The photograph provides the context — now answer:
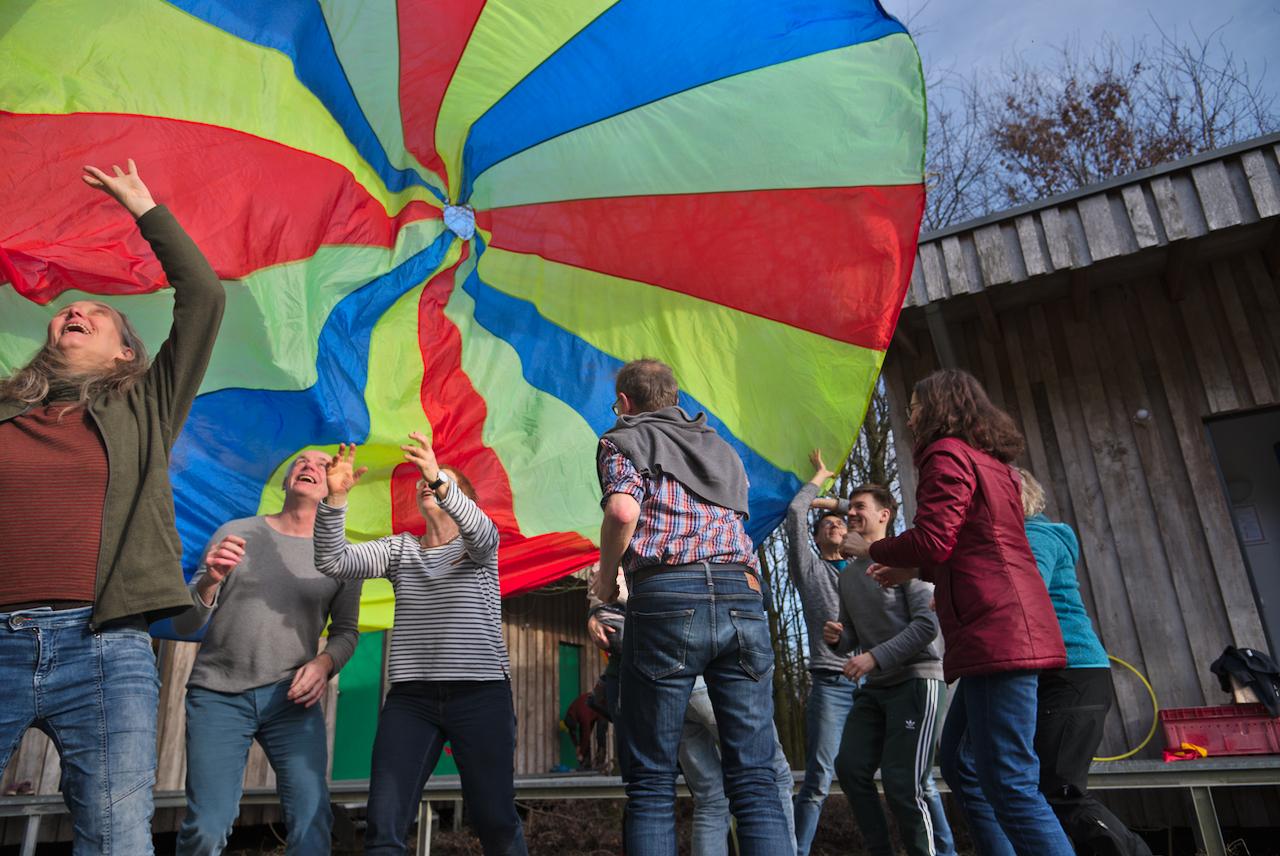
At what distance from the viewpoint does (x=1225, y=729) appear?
4227mm

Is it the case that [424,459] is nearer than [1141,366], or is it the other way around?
[424,459]

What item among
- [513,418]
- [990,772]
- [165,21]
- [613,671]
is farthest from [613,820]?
[165,21]

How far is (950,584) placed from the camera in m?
2.37

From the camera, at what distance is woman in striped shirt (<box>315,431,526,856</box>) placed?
2.46 metres

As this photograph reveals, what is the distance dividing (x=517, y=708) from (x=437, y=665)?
24.4ft

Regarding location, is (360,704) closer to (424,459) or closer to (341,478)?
(341,478)

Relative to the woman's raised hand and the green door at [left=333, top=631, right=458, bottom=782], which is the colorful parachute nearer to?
the woman's raised hand

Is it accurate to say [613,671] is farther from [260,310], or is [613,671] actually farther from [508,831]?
[260,310]

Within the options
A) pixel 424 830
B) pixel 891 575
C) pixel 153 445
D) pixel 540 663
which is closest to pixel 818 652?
pixel 891 575

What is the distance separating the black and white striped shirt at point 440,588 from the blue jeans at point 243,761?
38cm

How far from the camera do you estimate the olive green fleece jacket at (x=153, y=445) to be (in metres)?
1.78

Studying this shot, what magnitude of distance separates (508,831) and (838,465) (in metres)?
1.73

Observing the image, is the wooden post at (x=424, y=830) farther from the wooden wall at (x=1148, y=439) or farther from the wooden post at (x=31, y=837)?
the wooden wall at (x=1148, y=439)

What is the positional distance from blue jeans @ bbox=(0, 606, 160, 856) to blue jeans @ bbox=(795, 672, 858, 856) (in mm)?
2358
